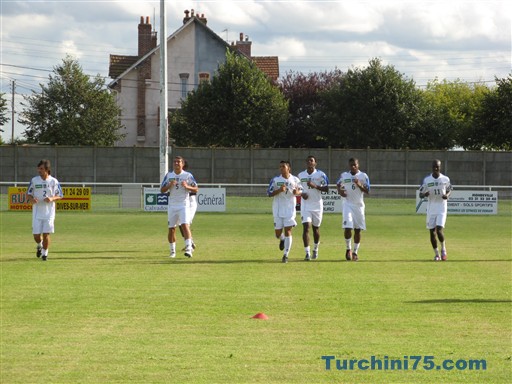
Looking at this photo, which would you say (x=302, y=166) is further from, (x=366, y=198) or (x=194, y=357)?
(x=194, y=357)

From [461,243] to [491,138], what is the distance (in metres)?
38.9

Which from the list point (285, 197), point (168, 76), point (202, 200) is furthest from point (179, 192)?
point (168, 76)

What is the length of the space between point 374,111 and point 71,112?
2058 centimetres

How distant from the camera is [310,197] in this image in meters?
21.5

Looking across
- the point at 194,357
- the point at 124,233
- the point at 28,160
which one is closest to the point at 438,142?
the point at 28,160

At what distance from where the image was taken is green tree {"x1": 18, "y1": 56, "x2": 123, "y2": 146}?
65.8 metres

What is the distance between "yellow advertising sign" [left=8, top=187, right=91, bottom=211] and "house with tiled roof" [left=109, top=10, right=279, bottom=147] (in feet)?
117

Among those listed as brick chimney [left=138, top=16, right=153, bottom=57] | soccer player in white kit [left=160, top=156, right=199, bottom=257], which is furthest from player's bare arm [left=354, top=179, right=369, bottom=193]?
brick chimney [left=138, top=16, right=153, bottom=57]

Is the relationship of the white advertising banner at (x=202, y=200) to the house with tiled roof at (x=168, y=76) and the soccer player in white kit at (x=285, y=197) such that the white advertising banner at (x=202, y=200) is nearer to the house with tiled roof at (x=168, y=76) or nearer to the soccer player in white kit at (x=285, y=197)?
the soccer player in white kit at (x=285, y=197)

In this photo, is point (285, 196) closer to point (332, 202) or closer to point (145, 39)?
point (332, 202)

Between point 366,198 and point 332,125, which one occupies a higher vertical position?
point 332,125

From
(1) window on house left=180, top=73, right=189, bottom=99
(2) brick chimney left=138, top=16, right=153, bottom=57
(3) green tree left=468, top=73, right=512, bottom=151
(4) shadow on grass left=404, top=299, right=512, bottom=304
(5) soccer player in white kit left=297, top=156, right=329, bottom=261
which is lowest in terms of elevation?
(4) shadow on grass left=404, top=299, right=512, bottom=304

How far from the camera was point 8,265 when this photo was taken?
Result: 774 inches

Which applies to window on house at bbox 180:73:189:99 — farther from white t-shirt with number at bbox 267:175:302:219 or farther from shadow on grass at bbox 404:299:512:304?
shadow on grass at bbox 404:299:512:304
